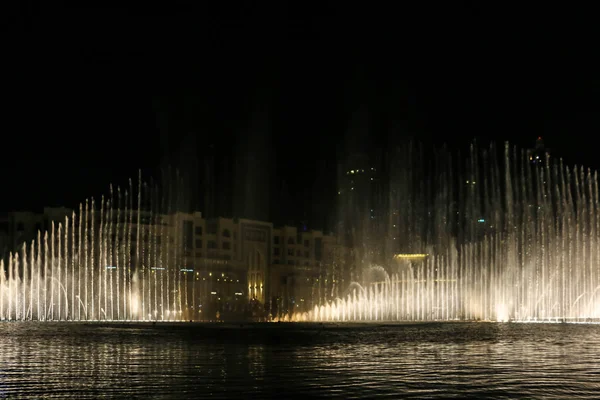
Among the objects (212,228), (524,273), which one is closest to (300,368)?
(524,273)

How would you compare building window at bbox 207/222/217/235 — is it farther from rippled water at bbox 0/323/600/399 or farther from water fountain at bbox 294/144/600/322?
rippled water at bbox 0/323/600/399

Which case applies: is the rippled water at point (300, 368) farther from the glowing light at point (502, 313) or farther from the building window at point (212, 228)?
the building window at point (212, 228)

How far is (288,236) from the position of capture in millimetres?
133375

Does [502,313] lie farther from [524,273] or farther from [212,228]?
[212,228]

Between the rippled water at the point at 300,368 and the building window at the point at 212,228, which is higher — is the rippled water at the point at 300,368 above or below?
below

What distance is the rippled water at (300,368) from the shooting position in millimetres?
18672

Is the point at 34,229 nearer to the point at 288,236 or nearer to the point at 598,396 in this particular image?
the point at 288,236

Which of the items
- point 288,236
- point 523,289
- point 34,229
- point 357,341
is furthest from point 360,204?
point 357,341

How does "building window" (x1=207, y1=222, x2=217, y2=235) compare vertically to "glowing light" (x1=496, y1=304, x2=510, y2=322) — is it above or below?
above

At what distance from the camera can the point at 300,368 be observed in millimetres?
23688

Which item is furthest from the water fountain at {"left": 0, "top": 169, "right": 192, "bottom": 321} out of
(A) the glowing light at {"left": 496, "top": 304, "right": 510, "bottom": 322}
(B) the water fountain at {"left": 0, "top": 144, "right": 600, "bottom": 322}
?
(A) the glowing light at {"left": 496, "top": 304, "right": 510, "bottom": 322}

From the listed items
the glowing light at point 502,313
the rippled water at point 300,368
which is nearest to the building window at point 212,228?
the glowing light at point 502,313

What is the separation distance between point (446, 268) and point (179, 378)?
67.3 meters

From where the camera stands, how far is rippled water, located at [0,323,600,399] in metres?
18.7
